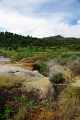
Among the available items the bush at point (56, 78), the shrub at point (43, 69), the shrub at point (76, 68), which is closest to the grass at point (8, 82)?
the bush at point (56, 78)

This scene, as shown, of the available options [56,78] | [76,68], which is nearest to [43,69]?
[76,68]

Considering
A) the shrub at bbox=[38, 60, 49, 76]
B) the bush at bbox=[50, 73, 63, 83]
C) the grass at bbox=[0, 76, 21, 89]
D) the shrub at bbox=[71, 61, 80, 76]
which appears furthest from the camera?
the shrub at bbox=[38, 60, 49, 76]

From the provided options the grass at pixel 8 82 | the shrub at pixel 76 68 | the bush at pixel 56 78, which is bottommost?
the bush at pixel 56 78

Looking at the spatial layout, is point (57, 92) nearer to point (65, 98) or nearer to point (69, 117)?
point (65, 98)

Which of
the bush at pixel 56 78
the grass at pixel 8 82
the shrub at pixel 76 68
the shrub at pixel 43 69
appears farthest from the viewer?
the shrub at pixel 43 69

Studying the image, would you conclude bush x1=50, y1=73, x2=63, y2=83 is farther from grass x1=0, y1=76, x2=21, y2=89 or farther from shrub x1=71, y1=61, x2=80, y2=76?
→ grass x1=0, y1=76, x2=21, y2=89

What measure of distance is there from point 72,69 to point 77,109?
11.9 metres

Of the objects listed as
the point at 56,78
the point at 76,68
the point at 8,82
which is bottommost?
the point at 56,78

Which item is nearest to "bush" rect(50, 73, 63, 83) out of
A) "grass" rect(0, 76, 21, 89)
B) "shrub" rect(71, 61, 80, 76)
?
"shrub" rect(71, 61, 80, 76)

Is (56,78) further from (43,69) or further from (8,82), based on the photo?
(8,82)

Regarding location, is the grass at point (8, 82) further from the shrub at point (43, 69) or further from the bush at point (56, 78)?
the shrub at point (43, 69)

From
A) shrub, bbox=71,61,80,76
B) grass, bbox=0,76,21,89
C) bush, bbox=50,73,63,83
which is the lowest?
bush, bbox=50,73,63,83

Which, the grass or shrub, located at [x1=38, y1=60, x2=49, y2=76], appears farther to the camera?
→ shrub, located at [x1=38, y1=60, x2=49, y2=76]

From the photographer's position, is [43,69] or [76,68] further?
[43,69]
